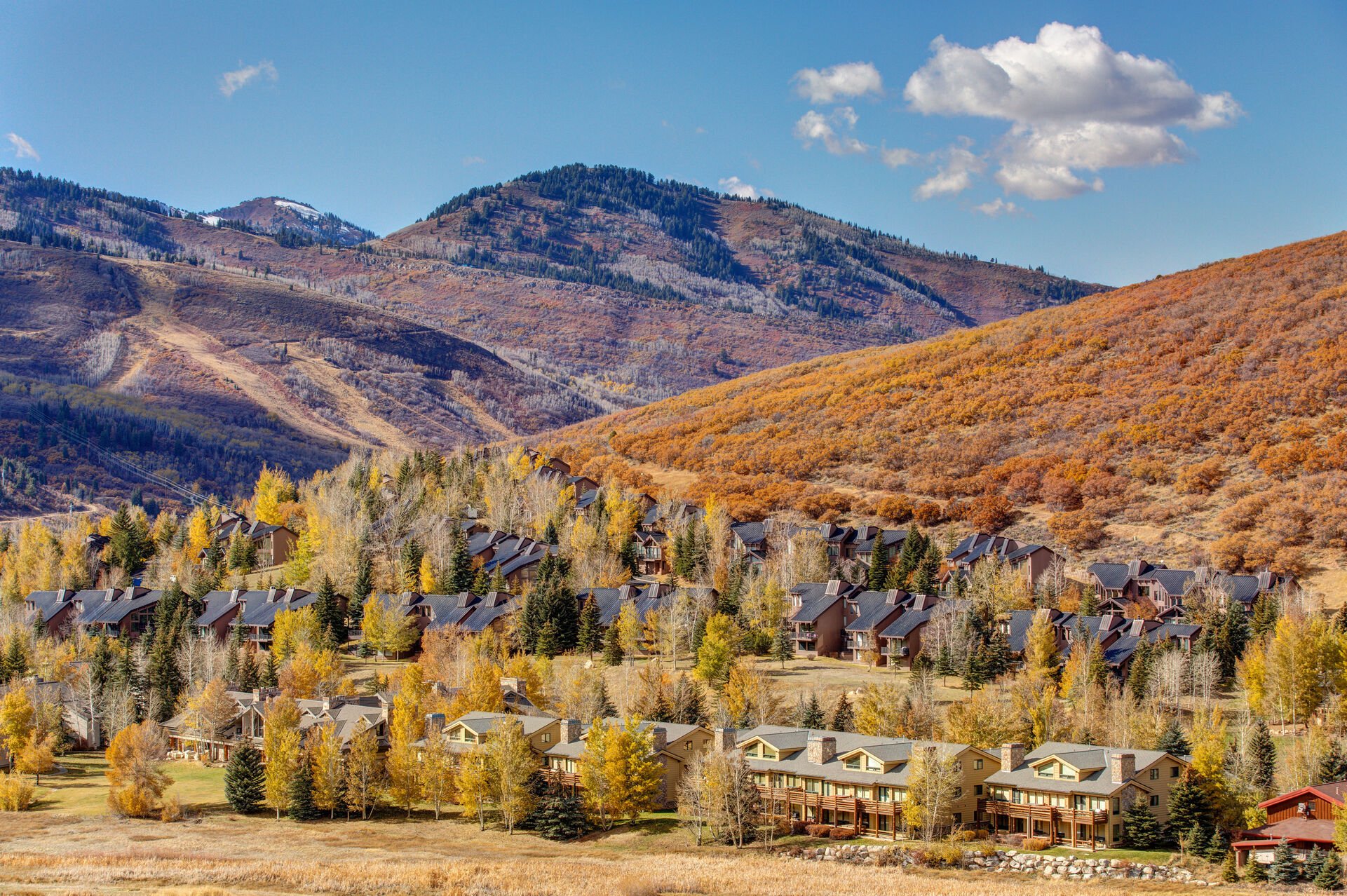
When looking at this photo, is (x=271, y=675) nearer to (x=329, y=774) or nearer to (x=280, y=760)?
(x=280, y=760)

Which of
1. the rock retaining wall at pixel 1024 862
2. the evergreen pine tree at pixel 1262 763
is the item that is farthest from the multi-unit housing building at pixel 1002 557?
the rock retaining wall at pixel 1024 862

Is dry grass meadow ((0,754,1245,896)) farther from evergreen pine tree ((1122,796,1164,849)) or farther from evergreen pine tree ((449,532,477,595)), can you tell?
evergreen pine tree ((449,532,477,595))

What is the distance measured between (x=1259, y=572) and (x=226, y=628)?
66686 millimetres

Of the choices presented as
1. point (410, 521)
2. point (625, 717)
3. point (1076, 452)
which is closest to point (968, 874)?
point (625, 717)

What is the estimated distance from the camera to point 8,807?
6000cm

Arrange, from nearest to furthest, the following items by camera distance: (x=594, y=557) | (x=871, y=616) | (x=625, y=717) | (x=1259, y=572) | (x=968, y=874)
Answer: (x=968, y=874), (x=625, y=717), (x=871, y=616), (x=1259, y=572), (x=594, y=557)

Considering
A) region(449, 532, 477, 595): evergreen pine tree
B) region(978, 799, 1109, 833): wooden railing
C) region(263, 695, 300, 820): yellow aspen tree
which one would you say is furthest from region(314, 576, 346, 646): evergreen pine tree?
region(978, 799, 1109, 833): wooden railing

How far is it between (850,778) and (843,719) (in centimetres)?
791

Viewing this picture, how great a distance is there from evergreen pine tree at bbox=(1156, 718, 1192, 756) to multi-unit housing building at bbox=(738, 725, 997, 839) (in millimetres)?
6665

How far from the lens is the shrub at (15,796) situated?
196ft

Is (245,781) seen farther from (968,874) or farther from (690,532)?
(690,532)

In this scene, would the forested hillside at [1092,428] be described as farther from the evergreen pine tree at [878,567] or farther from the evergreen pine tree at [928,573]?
the evergreen pine tree at [878,567]

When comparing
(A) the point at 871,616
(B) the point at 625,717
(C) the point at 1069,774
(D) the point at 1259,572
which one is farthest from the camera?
(D) the point at 1259,572

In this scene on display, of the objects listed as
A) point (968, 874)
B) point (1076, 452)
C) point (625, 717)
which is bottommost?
point (968, 874)
